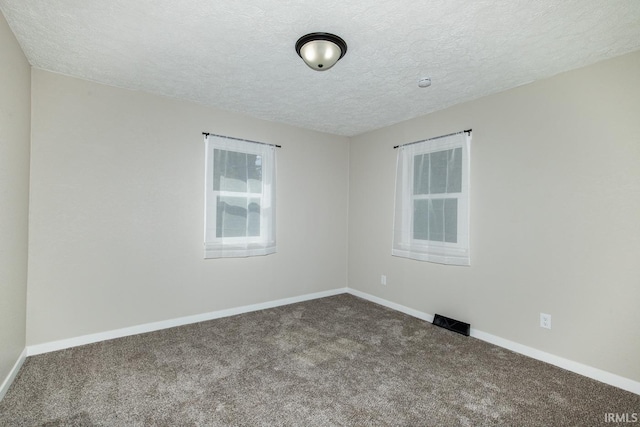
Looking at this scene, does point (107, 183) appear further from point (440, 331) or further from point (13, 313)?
point (440, 331)

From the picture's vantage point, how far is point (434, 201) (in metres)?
3.55

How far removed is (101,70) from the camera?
8.83 feet

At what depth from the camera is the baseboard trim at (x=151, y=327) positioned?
2713mm

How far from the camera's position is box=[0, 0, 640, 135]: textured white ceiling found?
1844 mm

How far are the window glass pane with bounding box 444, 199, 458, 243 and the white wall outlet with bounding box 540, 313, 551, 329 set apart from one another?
3.28ft

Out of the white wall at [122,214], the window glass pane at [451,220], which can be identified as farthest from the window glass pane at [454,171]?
the white wall at [122,214]

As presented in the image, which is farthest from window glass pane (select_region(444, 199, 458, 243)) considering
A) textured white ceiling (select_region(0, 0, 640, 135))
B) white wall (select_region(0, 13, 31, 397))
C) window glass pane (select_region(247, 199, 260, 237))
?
white wall (select_region(0, 13, 31, 397))

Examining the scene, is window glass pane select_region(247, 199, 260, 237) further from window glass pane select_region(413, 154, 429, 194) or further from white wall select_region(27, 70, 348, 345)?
window glass pane select_region(413, 154, 429, 194)

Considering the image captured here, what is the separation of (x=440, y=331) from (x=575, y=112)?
7.77ft

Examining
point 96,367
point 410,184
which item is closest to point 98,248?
point 96,367

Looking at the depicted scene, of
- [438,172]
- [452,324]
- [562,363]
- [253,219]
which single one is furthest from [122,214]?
[562,363]

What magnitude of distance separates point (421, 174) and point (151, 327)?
343 centimetres

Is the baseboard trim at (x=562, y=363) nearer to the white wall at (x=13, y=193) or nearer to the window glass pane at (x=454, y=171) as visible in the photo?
the window glass pane at (x=454, y=171)

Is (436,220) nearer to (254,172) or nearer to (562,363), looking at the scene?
(562,363)
